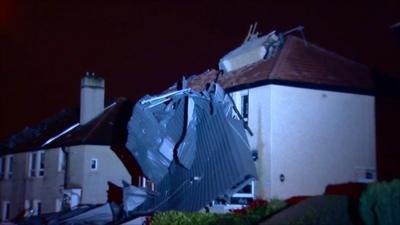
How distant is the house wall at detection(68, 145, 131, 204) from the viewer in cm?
3011

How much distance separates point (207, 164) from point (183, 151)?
102 cm

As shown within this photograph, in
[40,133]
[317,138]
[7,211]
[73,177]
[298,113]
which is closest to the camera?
[298,113]

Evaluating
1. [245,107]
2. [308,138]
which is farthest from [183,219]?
[245,107]

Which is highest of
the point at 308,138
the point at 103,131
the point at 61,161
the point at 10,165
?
the point at 103,131

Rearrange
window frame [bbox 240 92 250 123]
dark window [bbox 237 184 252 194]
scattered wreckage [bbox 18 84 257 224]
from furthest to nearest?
window frame [bbox 240 92 250 123]
dark window [bbox 237 184 252 194]
scattered wreckage [bbox 18 84 257 224]

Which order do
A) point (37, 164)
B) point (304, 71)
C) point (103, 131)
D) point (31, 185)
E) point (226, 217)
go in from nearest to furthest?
point (226, 217) < point (304, 71) < point (103, 131) < point (37, 164) < point (31, 185)

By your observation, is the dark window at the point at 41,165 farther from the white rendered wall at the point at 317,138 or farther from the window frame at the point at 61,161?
the white rendered wall at the point at 317,138

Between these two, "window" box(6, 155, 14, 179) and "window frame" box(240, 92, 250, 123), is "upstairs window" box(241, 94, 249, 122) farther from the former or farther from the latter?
"window" box(6, 155, 14, 179)

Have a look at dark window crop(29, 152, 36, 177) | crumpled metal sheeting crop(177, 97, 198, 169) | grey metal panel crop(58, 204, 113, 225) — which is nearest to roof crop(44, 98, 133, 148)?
dark window crop(29, 152, 36, 177)

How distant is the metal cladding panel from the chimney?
11.6m

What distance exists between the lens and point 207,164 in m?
21.3

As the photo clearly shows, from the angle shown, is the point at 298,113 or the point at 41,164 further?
the point at 41,164

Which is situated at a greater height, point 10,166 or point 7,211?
point 10,166

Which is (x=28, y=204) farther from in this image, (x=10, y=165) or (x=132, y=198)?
(x=132, y=198)
